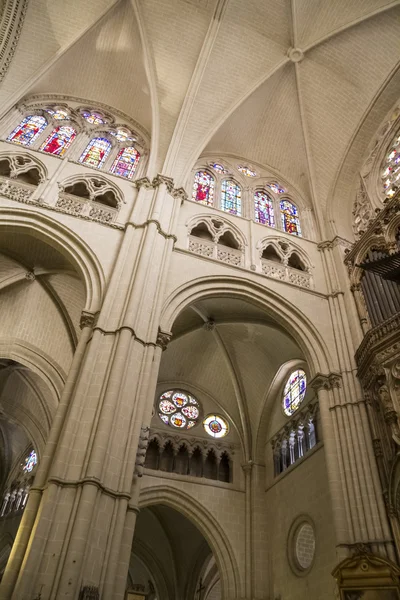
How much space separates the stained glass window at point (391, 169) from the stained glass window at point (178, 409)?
9528 mm

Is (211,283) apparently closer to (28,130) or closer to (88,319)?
(88,319)

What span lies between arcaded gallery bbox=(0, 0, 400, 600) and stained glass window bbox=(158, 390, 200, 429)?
76 millimetres

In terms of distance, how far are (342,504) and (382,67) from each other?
44.3 feet

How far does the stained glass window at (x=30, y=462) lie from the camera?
1966cm

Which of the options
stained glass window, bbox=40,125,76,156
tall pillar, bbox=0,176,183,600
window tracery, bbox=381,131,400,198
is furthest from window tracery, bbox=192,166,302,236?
tall pillar, bbox=0,176,183,600

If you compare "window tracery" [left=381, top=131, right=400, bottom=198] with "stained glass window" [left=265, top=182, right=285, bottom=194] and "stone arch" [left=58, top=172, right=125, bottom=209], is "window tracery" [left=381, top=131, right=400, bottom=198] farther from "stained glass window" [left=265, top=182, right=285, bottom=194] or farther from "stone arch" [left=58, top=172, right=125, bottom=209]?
"stone arch" [left=58, top=172, right=125, bottom=209]

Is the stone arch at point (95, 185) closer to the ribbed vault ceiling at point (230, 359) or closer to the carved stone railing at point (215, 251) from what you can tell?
the carved stone railing at point (215, 251)

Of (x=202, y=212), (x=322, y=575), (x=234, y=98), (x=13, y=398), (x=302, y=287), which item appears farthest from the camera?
(x=13, y=398)

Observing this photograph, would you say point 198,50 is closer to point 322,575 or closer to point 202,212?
point 202,212

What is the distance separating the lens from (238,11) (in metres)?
15.2

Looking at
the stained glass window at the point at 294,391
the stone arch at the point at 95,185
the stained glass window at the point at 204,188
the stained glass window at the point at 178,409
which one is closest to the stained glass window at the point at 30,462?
the stained glass window at the point at 178,409

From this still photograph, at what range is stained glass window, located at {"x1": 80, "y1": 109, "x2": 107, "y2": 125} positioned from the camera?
16.2 metres

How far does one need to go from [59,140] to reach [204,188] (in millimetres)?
4875

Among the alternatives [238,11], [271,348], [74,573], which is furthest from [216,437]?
[238,11]
